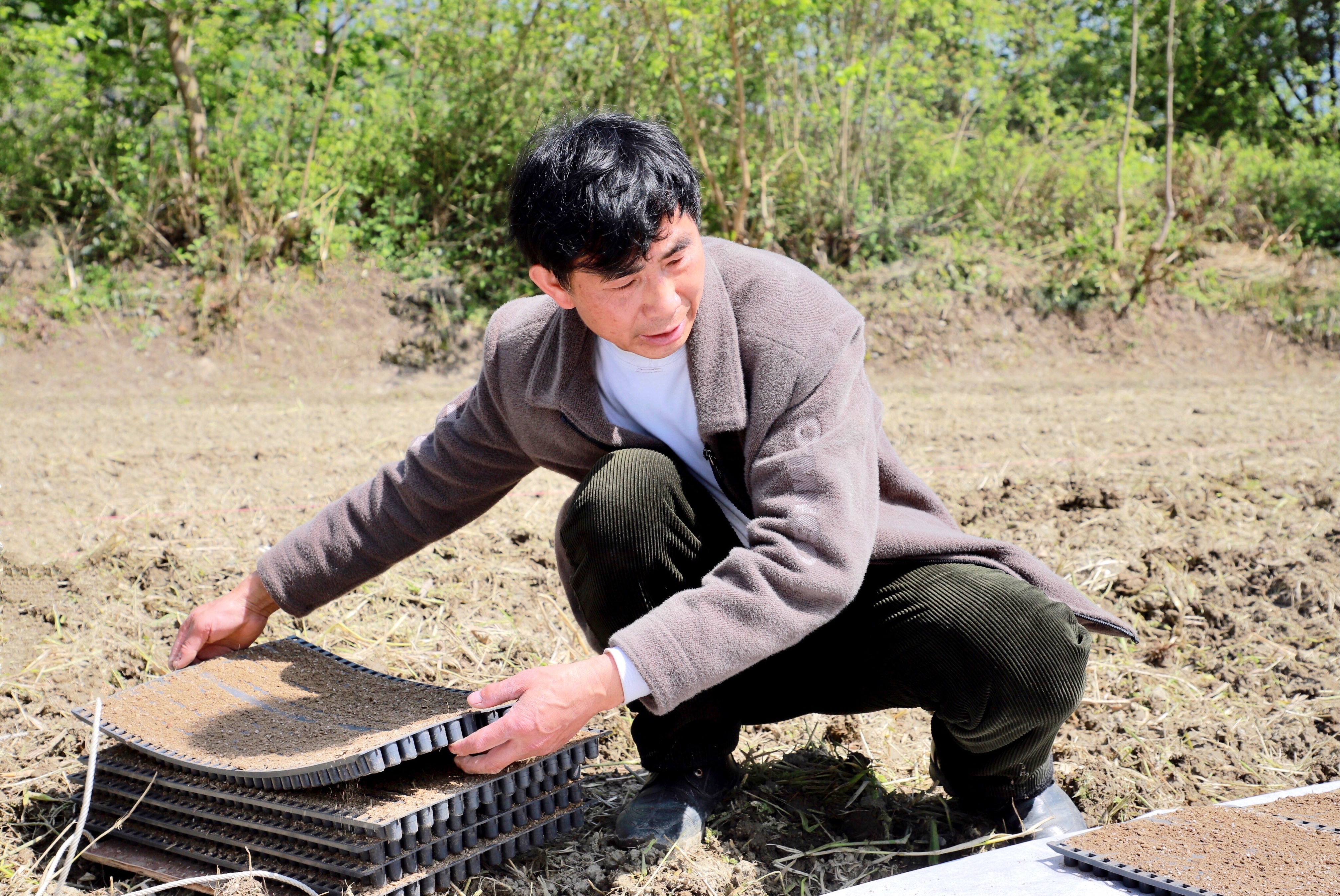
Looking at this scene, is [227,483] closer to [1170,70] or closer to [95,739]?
[95,739]

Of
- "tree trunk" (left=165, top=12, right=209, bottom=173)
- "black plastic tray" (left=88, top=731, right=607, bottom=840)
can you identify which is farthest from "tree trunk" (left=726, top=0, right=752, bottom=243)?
"black plastic tray" (left=88, top=731, right=607, bottom=840)

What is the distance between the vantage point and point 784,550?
1.49 metres

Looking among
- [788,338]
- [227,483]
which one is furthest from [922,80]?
[788,338]

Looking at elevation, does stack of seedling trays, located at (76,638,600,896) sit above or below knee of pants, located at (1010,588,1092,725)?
below

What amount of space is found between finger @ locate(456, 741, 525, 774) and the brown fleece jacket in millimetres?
194

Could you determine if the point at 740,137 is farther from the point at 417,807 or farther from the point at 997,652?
the point at 417,807

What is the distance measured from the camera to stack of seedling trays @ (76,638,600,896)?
1.53 m

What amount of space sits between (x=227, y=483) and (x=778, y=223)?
492 cm

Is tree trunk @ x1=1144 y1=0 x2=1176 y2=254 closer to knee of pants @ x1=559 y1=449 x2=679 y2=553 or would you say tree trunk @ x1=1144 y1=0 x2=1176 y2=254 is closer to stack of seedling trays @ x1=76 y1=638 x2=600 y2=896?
knee of pants @ x1=559 y1=449 x2=679 y2=553

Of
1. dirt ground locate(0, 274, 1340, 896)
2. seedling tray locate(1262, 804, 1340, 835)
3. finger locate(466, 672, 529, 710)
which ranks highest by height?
finger locate(466, 672, 529, 710)

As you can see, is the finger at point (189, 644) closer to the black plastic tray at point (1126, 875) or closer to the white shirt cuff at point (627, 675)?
the white shirt cuff at point (627, 675)

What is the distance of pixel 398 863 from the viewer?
1.55 m

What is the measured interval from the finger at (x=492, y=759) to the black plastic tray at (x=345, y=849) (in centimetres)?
14

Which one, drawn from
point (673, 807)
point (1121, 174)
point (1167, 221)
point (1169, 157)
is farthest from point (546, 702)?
point (1169, 157)
